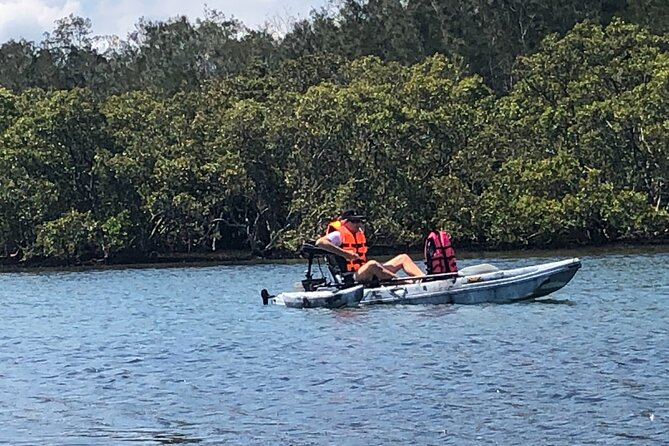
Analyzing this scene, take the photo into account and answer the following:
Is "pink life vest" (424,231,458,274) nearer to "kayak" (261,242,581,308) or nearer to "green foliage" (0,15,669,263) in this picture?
"kayak" (261,242,581,308)

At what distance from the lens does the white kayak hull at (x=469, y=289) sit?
1022 inches

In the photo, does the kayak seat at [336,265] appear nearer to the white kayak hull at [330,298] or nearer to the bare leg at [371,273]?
the bare leg at [371,273]

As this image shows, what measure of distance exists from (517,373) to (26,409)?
6178 millimetres

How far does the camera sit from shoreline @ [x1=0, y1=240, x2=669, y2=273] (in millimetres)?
53312

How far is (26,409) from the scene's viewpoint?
618 inches

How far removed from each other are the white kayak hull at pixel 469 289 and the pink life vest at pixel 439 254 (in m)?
0.38

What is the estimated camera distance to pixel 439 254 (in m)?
26.5

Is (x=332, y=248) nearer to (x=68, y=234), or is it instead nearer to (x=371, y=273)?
(x=371, y=273)

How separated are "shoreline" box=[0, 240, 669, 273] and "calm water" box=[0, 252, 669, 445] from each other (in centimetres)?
2222

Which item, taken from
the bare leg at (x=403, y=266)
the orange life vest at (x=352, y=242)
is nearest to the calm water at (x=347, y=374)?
the orange life vest at (x=352, y=242)

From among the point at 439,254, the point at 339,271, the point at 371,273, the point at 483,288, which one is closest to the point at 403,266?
the point at 371,273

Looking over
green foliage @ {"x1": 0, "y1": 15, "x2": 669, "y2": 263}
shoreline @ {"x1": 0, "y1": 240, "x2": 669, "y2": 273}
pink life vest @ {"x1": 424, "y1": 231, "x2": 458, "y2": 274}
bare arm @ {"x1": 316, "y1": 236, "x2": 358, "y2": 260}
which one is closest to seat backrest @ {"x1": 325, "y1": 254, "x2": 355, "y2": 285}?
bare arm @ {"x1": 316, "y1": 236, "x2": 358, "y2": 260}

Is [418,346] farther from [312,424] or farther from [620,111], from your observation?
[620,111]

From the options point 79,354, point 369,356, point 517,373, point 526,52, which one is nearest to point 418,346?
point 369,356
